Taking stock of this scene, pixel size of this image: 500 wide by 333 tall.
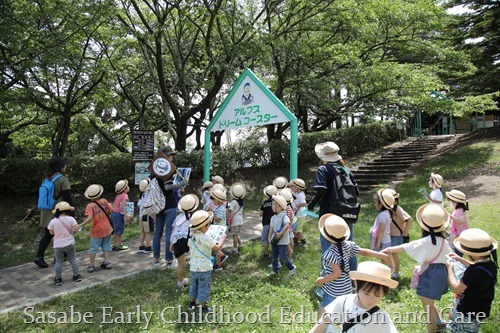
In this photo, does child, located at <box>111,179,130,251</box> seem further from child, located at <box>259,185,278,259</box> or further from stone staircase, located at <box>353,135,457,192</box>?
stone staircase, located at <box>353,135,457,192</box>

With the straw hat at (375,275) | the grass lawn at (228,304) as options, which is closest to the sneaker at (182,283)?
the grass lawn at (228,304)

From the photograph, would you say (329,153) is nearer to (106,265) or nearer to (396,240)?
(396,240)

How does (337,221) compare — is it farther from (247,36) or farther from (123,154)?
(123,154)

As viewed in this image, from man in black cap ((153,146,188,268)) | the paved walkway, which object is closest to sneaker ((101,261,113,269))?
the paved walkway

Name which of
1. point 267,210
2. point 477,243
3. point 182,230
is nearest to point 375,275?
point 477,243

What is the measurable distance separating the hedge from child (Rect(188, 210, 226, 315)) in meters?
9.08

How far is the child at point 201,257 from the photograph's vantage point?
13.5ft

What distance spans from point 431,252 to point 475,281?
17.7 inches

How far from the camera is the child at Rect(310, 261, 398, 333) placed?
2156mm

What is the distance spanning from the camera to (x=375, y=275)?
217 centimetres

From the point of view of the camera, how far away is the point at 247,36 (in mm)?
10594

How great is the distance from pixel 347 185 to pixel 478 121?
23504mm

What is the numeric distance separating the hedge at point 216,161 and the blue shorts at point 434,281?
10.7 meters

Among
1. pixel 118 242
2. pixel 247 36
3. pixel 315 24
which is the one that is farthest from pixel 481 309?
pixel 315 24
